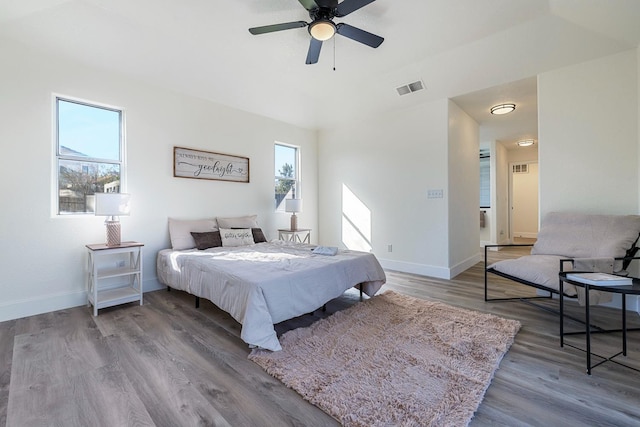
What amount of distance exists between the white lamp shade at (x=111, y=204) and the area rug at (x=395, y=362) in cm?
214

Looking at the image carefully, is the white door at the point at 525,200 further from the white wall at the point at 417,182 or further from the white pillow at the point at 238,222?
the white pillow at the point at 238,222

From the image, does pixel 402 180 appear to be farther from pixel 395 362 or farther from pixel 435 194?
pixel 395 362

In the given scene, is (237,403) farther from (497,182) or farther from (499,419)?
(497,182)

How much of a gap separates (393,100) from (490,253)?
3967 mm

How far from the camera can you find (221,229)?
384 centimetres


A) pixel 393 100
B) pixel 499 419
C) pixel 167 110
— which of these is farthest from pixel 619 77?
pixel 167 110

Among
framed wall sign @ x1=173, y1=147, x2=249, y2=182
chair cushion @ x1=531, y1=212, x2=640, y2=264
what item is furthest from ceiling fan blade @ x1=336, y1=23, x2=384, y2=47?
chair cushion @ x1=531, y1=212, x2=640, y2=264

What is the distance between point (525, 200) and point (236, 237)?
871 cm

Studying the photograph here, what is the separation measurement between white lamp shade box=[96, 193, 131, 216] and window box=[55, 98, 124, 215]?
56cm

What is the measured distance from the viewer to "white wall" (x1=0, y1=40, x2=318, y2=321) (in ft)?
8.89

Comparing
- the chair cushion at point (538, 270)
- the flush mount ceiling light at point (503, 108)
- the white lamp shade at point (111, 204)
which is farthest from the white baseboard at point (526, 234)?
the white lamp shade at point (111, 204)

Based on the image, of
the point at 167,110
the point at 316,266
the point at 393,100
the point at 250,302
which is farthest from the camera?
the point at 393,100

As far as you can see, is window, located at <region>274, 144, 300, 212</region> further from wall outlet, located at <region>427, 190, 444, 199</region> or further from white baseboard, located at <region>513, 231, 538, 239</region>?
white baseboard, located at <region>513, 231, 538, 239</region>

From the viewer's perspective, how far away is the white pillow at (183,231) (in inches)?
141
